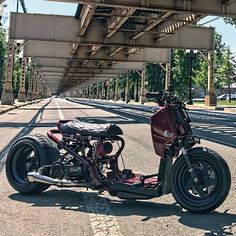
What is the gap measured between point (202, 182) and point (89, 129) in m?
1.52

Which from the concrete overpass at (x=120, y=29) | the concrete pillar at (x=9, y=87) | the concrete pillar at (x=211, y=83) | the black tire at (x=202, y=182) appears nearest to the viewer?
the black tire at (x=202, y=182)

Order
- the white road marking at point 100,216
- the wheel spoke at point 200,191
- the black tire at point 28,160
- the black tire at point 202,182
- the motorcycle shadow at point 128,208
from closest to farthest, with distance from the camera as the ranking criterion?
1. the white road marking at point 100,216
2. the motorcycle shadow at point 128,208
3. the black tire at point 202,182
4. the wheel spoke at point 200,191
5. the black tire at point 28,160

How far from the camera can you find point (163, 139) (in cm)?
468

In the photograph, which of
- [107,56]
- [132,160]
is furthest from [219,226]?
[107,56]

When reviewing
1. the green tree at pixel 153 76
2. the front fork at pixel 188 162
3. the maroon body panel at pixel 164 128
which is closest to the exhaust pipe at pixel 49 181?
the maroon body panel at pixel 164 128

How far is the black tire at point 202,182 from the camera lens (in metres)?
4.46

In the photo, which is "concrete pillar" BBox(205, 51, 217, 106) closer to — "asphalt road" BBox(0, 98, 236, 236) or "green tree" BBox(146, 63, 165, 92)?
"asphalt road" BBox(0, 98, 236, 236)

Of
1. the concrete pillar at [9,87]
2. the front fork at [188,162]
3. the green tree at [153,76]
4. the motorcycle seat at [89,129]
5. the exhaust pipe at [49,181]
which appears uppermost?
the green tree at [153,76]

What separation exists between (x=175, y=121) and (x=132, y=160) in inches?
155

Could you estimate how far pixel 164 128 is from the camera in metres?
4.66

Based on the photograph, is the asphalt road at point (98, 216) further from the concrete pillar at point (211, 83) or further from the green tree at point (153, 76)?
the green tree at point (153, 76)

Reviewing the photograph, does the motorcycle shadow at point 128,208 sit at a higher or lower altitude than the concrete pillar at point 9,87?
lower

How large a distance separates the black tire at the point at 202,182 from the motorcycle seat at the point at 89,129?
88 cm

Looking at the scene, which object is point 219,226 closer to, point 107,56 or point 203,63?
point 107,56
